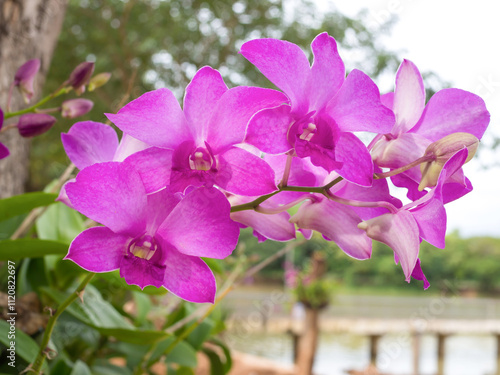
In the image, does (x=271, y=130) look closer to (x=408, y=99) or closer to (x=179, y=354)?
Result: (x=408, y=99)

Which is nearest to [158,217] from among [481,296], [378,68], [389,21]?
[378,68]

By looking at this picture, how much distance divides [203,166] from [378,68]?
400 centimetres

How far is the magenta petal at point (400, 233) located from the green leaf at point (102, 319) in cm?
25

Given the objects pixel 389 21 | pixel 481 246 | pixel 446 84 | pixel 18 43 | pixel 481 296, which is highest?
pixel 389 21

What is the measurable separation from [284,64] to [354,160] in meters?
0.05

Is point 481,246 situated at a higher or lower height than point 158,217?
lower

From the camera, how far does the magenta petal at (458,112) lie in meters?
0.23

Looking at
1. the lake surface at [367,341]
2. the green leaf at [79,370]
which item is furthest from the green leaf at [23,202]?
the lake surface at [367,341]

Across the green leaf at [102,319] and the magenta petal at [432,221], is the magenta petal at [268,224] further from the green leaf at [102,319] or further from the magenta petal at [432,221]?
the green leaf at [102,319]

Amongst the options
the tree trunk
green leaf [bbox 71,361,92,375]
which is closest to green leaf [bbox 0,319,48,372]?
green leaf [bbox 71,361,92,375]

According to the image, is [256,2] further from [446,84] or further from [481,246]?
[481,246]

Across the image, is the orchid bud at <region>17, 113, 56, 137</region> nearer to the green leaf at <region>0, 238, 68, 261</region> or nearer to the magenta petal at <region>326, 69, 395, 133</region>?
the green leaf at <region>0, 238, 68, 261</region>

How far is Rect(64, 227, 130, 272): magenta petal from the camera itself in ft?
0.67

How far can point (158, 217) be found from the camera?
219mm
